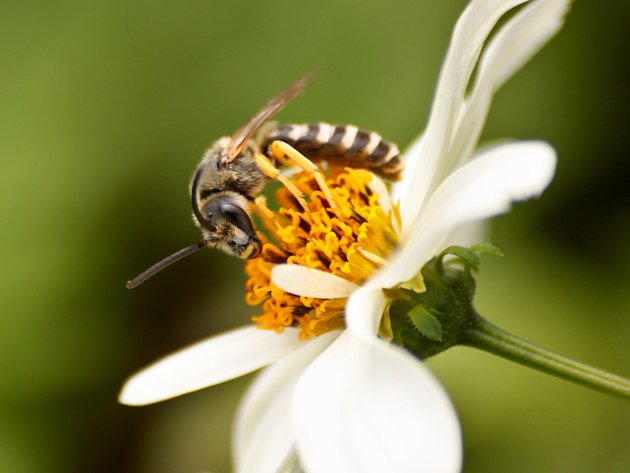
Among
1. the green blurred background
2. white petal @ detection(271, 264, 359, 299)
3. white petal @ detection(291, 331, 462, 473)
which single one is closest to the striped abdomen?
white petal @ detection(271, 264, 359, 299)

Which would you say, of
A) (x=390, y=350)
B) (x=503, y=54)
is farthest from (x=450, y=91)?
(x=390, y=350)

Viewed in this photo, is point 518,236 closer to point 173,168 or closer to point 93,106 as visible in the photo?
point 173,168

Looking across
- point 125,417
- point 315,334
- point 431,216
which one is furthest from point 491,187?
point 125,417

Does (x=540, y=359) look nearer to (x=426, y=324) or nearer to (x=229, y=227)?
(x=426, y=324)

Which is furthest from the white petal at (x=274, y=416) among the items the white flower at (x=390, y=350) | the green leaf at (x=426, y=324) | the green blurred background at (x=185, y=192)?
the green blurred background at (x=185, y=192)

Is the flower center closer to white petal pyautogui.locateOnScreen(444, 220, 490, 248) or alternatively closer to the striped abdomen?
the striped abdomen

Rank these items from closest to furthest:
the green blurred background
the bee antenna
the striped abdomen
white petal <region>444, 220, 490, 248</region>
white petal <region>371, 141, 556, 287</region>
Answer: white petal <region>371, 141, 556, 287</region>, the bee antenna, the striped abdomen, white petal <region>444, 220, 490, 248</region>, the green blurred background
